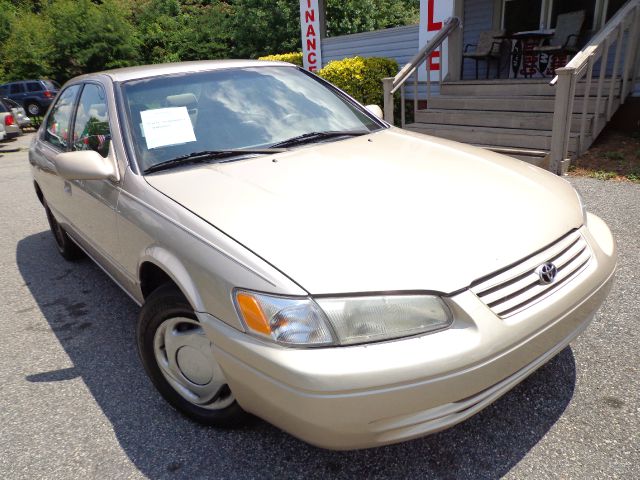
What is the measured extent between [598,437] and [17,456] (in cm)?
252

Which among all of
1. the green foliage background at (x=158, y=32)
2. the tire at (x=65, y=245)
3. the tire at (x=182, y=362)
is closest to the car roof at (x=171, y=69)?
the tire at (x=182, y=362)

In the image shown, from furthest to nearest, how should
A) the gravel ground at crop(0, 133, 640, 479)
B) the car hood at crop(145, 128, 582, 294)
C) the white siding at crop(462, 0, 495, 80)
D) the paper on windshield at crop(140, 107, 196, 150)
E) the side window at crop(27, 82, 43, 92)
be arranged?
the side window at crop(27, 82, 43, 92)
the white siding at crop(462, 0, 495, 80)
the paper on windshield at crop(140, 107, 196, 150)
the gravel ground at crop(0, 133, 640, 479)
the car hood at crop(145, 128, 582, 294)

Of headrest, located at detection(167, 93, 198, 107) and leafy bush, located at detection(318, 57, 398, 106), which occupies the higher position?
headrest, located at detection(167, 93, 198, 107)

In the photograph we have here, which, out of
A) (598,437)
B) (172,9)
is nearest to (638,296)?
(598,437)

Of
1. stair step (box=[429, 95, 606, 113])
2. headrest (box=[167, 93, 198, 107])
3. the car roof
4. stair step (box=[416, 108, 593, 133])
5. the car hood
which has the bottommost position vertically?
stair step (box=[416, 108, 593, 133])

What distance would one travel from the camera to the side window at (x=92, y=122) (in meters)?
2.84

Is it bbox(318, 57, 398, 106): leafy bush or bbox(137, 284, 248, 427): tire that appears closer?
bbox(137, 284, 248, 427): tire

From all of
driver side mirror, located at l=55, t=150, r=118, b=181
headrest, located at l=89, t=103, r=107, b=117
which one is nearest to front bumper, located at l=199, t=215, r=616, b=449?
driver side mirror, located at l=55, t=150, r=118, b=181

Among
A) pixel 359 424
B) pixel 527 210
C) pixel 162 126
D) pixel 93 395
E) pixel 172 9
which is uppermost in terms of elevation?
pixel 172 9

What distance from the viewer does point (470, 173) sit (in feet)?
8.01

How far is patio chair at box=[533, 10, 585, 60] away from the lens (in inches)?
325

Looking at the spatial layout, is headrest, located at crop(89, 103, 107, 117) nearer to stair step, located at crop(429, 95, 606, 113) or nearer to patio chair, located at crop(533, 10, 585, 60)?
stair step, located at crop(429, 95, 606, 113)

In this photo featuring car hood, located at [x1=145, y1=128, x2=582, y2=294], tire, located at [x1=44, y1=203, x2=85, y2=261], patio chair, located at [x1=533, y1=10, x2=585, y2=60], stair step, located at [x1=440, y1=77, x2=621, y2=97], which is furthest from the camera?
patio chair, located at [x1=533, y1=10, x2=585, y2=60]

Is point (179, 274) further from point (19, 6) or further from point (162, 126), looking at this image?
point (19, 6)
